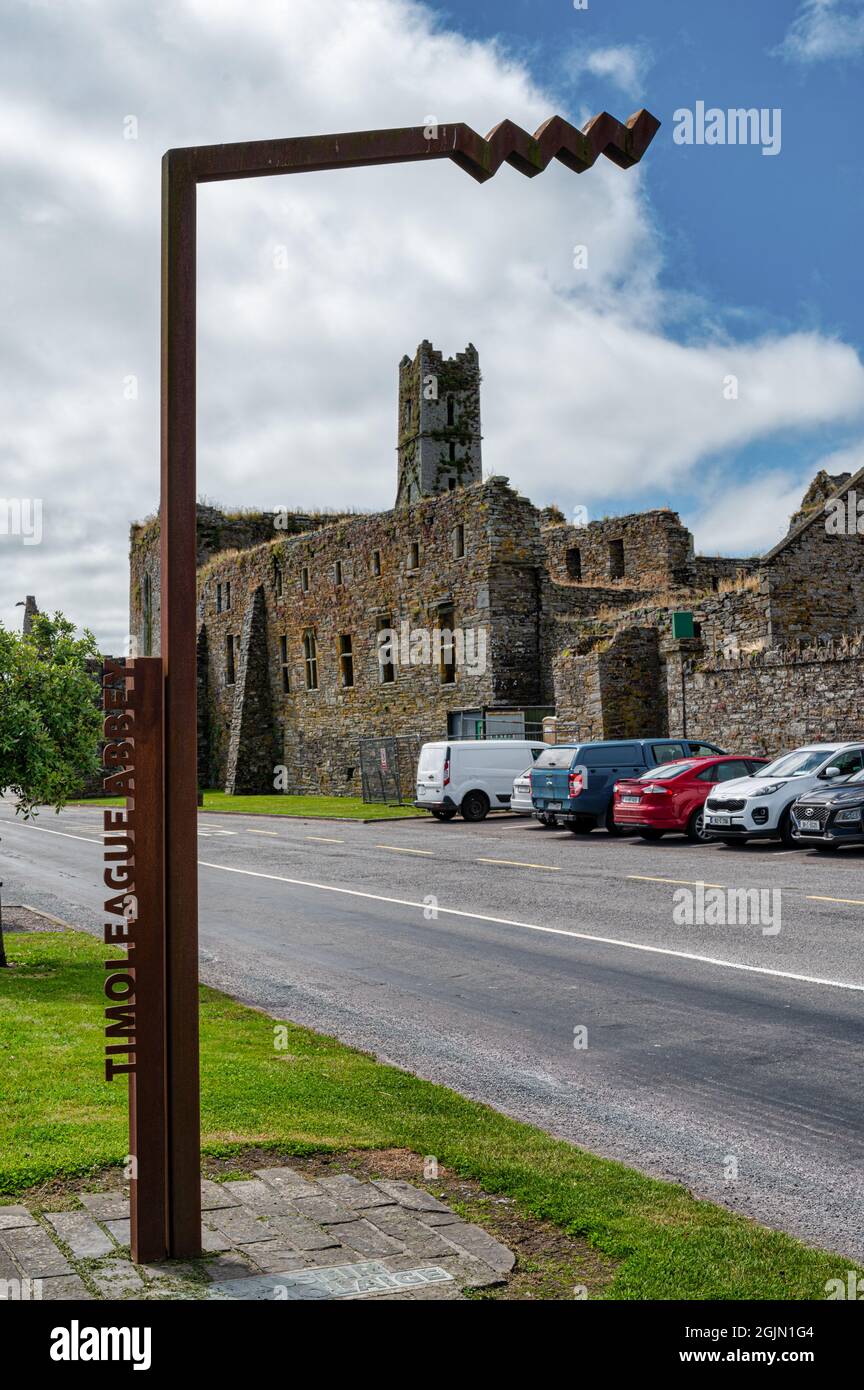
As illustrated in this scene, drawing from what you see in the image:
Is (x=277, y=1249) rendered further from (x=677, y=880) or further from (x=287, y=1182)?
(x=677, y=880)

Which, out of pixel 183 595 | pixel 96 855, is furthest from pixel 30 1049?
pixel 96 855

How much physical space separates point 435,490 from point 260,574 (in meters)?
10.4

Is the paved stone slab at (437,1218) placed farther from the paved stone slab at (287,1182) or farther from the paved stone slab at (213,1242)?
the paved stone slab at (213,1242)

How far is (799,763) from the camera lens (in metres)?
22.8

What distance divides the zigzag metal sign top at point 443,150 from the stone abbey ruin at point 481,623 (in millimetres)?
23572

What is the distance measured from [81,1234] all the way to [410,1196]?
128 cm

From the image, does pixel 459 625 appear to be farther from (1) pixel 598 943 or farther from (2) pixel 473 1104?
(2) pixel 473 1104

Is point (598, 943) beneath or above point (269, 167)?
beneath

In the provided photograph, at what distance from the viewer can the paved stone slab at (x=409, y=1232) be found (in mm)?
4297

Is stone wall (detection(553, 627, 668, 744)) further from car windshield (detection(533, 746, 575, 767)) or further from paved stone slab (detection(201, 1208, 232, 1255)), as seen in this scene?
paved stone slab (detection(201, 1208, 232, 1255))

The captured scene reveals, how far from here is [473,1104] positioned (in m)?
6.44

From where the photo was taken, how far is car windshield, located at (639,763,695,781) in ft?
81.0

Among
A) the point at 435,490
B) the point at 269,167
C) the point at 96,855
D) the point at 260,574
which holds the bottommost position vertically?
the point at 96,855

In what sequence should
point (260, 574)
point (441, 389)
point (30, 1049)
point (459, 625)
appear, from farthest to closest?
1. point (441, 389)
2. point (260, 574)
3. point (459, 625)
4. point (30, 1049)
